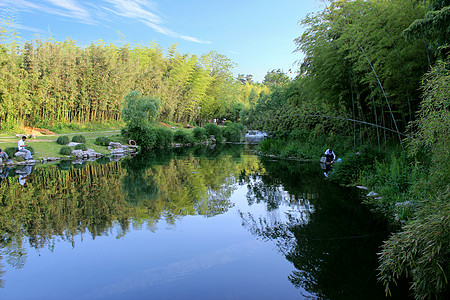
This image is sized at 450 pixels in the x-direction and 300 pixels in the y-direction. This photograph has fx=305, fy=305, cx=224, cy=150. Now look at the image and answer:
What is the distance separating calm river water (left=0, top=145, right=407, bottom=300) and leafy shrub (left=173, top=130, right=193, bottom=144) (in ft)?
50.7

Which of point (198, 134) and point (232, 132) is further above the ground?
point (232, 132)

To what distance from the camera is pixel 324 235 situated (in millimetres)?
4574

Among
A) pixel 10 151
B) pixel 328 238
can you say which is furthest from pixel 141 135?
pixel 328 238

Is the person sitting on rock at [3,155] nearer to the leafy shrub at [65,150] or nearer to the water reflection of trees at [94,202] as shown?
the water reflection of trees at [94,202]

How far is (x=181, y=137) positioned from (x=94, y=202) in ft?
57.8

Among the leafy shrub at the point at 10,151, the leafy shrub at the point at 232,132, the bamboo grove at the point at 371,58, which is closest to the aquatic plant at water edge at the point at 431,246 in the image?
the bamboo grove at the point at 371,58

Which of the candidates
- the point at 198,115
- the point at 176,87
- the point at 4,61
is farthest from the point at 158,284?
the point at 198,115

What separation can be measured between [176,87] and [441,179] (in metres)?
30.5

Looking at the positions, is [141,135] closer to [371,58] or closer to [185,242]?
[371,58]

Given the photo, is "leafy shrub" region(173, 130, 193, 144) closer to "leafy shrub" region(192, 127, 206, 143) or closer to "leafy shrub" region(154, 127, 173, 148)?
"leafy shrub" region(192, 127, 206, 143)

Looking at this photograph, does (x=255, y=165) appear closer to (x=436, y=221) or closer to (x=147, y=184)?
(x=147, y=184)

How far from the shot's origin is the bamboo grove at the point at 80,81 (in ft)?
55.2

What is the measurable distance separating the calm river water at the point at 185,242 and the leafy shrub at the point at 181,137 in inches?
609

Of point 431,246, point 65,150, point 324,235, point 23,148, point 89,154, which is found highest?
point 431,246
